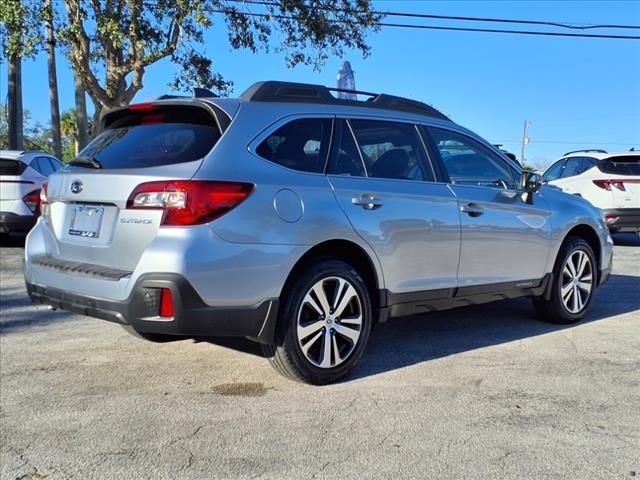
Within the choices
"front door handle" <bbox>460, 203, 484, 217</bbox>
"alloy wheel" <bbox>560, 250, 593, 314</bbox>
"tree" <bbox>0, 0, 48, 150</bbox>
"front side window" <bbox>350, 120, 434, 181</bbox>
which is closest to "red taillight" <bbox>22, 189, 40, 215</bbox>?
"tree" <bbox>0, 0, 48, 150</bbox>

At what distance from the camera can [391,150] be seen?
458cm

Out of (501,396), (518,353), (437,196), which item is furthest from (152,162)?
(518,353)

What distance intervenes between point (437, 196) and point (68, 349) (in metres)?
3.05

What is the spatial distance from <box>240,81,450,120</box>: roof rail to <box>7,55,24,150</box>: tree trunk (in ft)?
54.7

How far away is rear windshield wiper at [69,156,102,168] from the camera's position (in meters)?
3.91

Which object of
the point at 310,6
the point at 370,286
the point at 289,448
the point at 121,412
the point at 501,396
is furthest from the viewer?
the point at 310,6

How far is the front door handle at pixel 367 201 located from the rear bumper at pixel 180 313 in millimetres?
892

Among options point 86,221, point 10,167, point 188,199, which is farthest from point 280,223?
point 10,167

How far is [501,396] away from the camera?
388 centimetres

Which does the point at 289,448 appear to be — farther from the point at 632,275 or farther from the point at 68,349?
the point at 632,275

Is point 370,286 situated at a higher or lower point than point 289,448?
higher

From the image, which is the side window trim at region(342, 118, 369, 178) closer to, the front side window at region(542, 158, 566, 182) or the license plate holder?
the license plate holder

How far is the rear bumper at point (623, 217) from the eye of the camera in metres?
11.2

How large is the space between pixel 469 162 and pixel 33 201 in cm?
782
